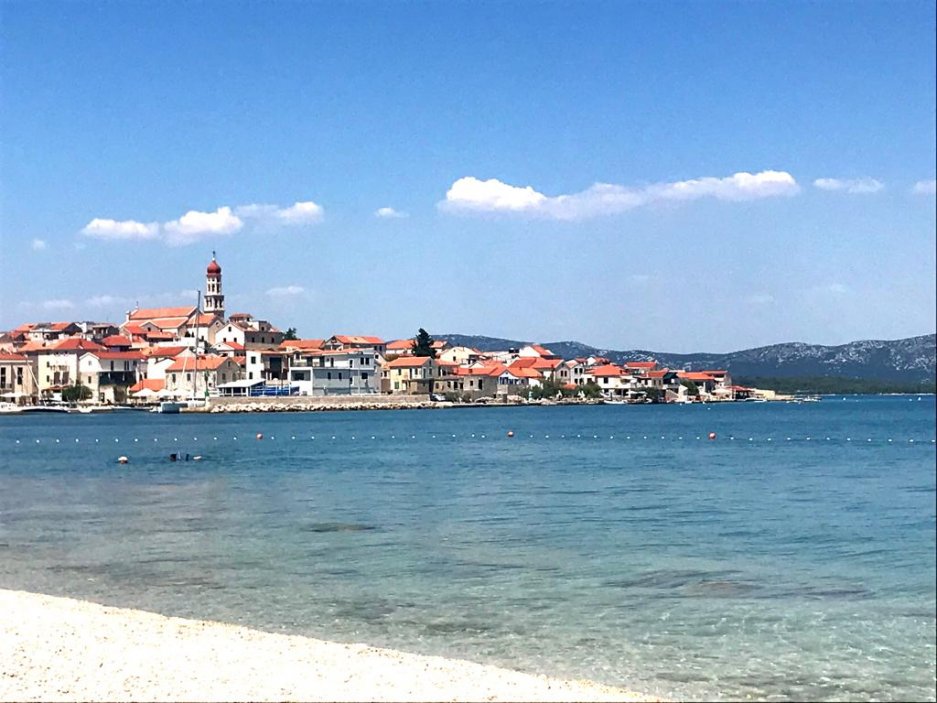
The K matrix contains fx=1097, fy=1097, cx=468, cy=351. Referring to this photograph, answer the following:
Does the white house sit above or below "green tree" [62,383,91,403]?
above

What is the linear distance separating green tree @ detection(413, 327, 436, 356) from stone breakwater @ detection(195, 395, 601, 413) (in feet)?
28.5

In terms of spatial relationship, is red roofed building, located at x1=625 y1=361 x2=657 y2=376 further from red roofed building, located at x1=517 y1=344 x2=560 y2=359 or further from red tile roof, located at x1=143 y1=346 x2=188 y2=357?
red tile roof, located at x1=143 y1=346 x2=188 y2=357

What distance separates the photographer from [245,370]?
91.2 m

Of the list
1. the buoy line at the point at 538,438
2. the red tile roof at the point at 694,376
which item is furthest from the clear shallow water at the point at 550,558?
the red tile roof at the point at 694,376

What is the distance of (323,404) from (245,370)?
826 cm

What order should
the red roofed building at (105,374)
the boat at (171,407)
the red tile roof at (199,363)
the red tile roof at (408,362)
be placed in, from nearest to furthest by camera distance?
the boat at (171,407)
the red tile roof at (199,363)
the red roofed building at (105,374)
the red tile roof at (408,362)

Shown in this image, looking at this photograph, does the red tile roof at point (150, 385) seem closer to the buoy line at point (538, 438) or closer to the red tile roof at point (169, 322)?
the red tile roof at point (169, 322)

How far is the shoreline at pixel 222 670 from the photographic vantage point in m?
7.60

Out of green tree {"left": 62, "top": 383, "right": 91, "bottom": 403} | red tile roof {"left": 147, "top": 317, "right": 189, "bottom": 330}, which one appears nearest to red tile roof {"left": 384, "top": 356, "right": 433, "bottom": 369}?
red tile roof {"left": 147, "top": 317, "right": 189, "bottom": 330}

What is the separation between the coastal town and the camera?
89000 mm

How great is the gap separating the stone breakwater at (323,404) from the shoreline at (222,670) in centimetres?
7539

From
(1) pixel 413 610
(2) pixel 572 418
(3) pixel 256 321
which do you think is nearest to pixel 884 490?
(1) pixel 413 610

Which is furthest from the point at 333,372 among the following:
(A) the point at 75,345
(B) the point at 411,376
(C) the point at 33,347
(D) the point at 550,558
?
(D) the point at 550,558

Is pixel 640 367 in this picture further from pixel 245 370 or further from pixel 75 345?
pixel 75 345
